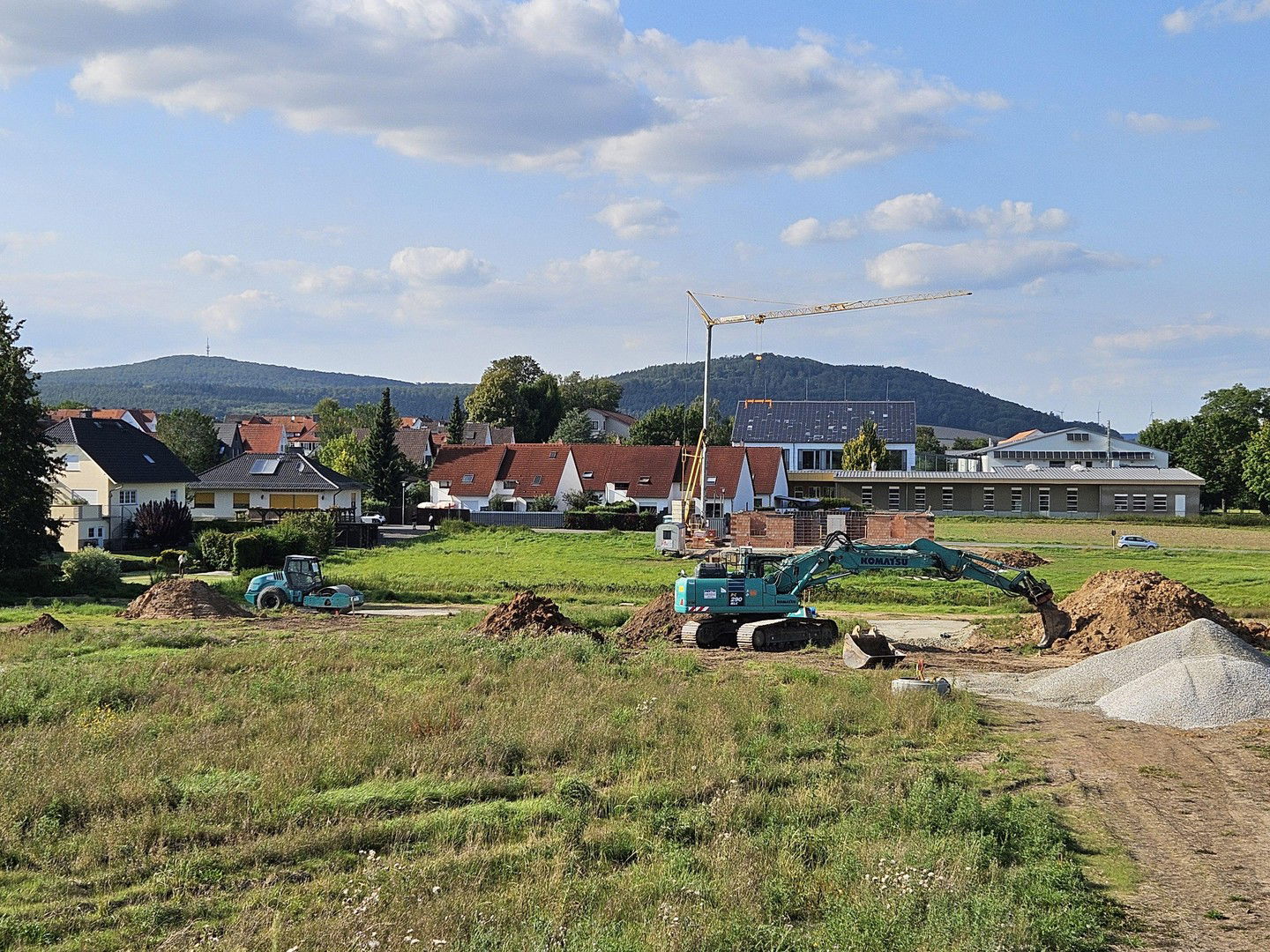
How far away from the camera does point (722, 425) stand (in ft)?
444

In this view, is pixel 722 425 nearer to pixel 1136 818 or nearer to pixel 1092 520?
pixel 1092 520

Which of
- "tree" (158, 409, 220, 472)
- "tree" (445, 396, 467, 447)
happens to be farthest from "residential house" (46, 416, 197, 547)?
"tree" (158, 409, 220, 472)

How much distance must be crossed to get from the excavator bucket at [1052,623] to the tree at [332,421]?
94662mm

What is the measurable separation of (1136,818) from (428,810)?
28.1ft

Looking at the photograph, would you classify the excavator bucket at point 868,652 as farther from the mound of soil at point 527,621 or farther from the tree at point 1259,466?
the tree at point 1259,466

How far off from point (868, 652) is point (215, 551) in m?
32.1

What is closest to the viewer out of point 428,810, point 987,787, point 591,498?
point 428,810

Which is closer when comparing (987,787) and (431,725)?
(987,787)

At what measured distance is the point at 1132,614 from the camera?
96.4 ft

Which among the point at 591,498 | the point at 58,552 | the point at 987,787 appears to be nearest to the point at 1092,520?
the point at 591,498

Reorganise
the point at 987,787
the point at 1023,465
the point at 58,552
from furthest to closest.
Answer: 1. the point at 1023,465
2. the point at 58,552
3. the point at 987,787

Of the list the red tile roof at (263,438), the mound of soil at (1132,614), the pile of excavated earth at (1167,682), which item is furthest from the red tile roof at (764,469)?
the red tile roof at (263,438)

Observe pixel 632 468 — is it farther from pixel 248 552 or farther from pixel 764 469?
pixel 248 552

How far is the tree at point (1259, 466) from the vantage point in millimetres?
84375
